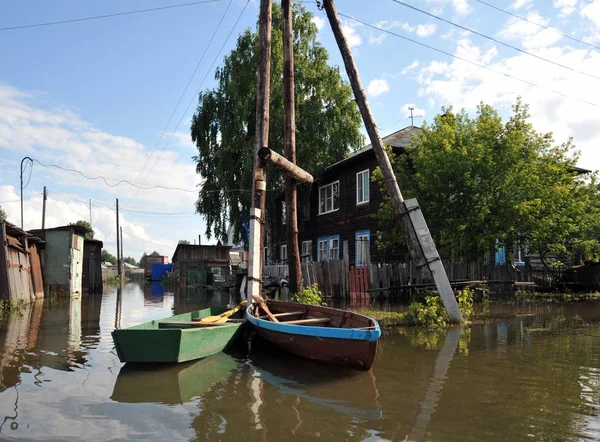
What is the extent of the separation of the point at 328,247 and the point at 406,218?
50.1 ft

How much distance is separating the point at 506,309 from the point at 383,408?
423 inches

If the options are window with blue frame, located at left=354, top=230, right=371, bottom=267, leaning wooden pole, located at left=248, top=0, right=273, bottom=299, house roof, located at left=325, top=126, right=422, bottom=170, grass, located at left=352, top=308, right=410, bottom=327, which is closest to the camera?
leaning wooden pole, located at left=248, top=0, right=273, bottom=299

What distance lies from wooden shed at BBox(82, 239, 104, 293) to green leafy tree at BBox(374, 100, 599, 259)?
702 inches

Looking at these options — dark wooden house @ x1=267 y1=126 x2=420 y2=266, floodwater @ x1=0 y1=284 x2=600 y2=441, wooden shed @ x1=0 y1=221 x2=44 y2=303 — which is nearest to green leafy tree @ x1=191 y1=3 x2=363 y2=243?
dark wooden house @ x1=267 y1=126 x2=420 y2=266

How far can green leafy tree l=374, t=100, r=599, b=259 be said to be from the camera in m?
16.0

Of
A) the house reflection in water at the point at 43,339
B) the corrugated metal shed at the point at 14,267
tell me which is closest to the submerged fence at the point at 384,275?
the house reflection in water at the point at 43,339

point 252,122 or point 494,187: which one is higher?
point 252,122

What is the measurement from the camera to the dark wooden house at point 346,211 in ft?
72.7

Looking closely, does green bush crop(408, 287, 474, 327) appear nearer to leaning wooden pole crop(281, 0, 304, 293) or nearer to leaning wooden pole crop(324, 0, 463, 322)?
leaning wooden pole crop(324, 0, 463, 322)

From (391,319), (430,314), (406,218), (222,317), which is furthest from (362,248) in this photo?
(222,317)

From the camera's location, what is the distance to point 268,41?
13.1 m

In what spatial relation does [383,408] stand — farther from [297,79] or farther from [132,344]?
[297,79]

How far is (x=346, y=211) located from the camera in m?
24.7

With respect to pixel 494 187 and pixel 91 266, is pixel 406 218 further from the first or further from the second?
pixel 91 266
